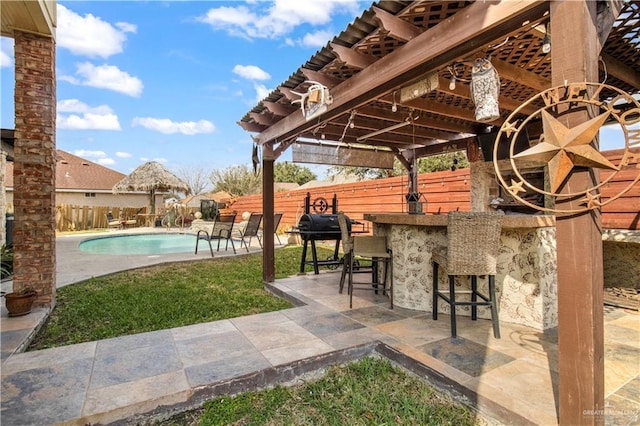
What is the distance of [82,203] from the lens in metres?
19.6

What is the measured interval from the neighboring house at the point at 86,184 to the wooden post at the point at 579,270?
22.7 metres

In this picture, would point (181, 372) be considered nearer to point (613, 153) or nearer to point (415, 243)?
point (415, 243)

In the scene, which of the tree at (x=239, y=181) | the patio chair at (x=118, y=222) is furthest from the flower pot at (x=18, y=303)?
the tree at (x=239, y=181)

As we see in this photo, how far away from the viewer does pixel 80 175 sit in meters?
20.4

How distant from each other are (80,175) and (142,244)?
12.4 m

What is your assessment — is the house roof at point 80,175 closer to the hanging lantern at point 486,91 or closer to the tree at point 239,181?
the tree at point 239,181

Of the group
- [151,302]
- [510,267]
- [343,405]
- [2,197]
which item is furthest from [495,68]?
[2,197]

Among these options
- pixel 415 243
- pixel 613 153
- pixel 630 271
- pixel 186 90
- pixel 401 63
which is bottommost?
pixel 630 271

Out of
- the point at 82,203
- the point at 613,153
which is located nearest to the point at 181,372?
the point at 613,153

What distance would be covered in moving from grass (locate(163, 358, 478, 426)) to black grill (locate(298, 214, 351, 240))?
3.30m

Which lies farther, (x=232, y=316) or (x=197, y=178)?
(x=197, y=178)

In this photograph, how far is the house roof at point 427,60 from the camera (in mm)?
2102

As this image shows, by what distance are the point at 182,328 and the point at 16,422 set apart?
1.52 meters

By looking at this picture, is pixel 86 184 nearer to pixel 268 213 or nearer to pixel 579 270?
pixel 268 213
